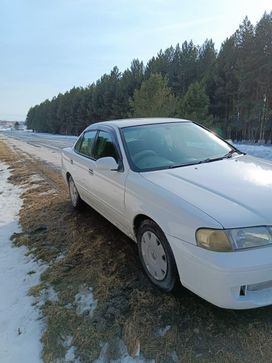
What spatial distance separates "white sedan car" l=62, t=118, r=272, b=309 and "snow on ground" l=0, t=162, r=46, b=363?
1.12 meters

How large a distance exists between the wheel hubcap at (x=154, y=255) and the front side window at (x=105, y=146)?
3.71ft

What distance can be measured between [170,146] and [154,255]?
1405 mm

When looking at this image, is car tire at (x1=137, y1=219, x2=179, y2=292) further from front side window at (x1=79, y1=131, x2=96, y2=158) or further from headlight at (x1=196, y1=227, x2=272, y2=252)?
front side window at (x1=79, y1=131, x2=96, y2=158)

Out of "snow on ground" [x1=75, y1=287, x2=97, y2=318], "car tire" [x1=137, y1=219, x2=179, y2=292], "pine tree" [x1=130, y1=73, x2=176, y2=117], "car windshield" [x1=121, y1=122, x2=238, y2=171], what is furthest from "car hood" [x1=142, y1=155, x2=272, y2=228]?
"pine tree" [x1=130, y1=73, x2=176, y2=117]

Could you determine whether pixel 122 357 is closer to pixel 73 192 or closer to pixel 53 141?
pixel 73 192

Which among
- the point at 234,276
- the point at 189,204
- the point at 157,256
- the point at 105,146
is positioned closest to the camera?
the point at 234,276

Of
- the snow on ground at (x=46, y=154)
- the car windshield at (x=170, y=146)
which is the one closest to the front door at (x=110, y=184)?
the car windshield at (x=170, y=146)

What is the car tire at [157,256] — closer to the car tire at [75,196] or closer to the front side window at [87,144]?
the front side window at [87,144]

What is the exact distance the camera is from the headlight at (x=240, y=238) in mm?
2395

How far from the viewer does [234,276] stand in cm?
233

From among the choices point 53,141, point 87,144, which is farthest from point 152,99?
point 87,144

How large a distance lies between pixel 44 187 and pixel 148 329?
6299 millimetres

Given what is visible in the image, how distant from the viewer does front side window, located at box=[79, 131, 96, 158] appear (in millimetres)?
5016

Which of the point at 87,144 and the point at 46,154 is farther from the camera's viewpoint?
the point at 46,154
